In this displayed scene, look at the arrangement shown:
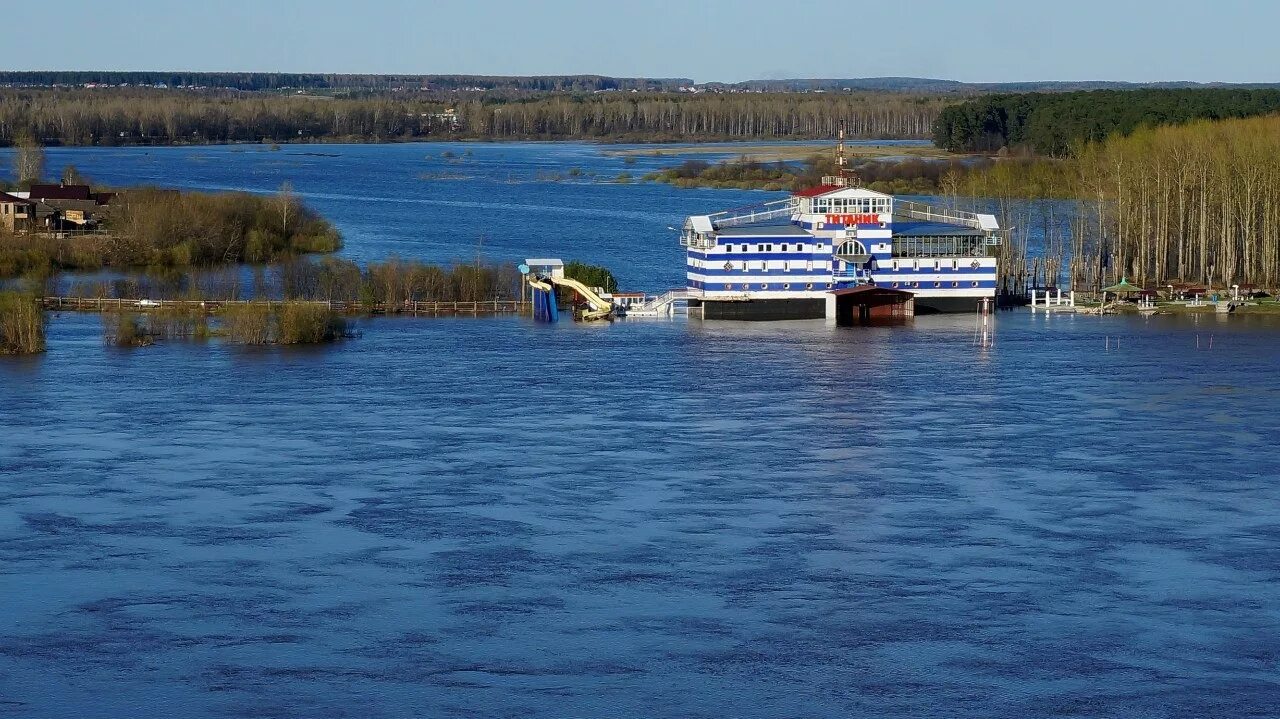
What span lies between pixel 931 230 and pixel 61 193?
36.9m

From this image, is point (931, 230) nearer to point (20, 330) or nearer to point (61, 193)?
point (20, 330)

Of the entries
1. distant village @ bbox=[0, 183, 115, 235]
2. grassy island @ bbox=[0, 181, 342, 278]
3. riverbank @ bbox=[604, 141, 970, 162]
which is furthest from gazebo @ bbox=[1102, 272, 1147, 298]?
riverbank @ bbox=[604, 141, 970, 162]

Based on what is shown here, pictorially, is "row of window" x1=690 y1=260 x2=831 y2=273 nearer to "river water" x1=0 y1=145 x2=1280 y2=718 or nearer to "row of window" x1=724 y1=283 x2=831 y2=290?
"row of window" x1=724 y1=283 x2=831 y2=290

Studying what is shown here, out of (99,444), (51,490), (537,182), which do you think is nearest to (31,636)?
(51,490)

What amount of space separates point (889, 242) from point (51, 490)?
26.5m

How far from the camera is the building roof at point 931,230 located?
47.5m

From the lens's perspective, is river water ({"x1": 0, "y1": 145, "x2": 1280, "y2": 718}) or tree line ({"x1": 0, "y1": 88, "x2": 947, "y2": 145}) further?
tree line ({"x1": 0, "y1": 88, "x2": 947, "y2": 145})

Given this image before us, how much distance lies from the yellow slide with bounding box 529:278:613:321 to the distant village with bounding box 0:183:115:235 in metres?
23.1

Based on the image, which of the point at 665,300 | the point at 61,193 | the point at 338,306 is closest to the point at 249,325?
the point at 338,306

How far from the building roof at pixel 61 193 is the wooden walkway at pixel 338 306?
2248 cm

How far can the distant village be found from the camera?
64.1m

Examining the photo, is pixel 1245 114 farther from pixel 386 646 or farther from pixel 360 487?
pixel 386 646

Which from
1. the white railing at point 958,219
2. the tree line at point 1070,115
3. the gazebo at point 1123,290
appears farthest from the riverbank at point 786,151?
the gazebo at point 1123,290

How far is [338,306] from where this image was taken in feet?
156
